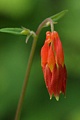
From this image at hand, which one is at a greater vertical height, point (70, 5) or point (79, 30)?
point (70, 5)

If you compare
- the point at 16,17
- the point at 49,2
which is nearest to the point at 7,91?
the point at 16,17

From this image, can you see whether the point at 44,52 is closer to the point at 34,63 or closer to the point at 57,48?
the point at 57,48

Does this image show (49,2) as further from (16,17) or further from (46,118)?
(46,118)

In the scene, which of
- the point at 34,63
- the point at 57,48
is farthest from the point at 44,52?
the point at 34,63

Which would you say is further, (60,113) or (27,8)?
(27,8)

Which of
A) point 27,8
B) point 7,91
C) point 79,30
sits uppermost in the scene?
point 27,8

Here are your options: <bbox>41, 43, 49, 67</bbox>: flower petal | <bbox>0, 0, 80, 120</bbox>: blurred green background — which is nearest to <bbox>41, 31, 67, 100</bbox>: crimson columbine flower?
<bbox>41, 43, 49, 67</bbox>: flower petal
